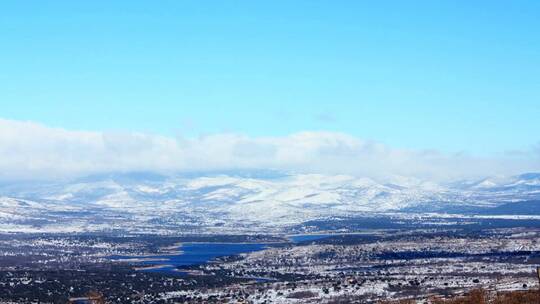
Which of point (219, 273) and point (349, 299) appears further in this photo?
→ point (219, 273)

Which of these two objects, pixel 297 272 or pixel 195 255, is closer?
pixel 297 272

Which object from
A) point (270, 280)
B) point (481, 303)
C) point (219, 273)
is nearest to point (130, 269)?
point (219, 273)

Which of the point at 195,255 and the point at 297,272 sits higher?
the point at 195,255

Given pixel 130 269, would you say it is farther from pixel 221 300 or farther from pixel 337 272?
pixel 221 300

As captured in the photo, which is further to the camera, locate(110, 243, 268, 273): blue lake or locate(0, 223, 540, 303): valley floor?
locate(110, 243, 268, 273): blue lake

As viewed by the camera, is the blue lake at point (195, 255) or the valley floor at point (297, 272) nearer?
the valley floor at point (297, 272)

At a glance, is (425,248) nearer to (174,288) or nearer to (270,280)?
(270,280)

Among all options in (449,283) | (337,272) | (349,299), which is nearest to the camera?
(349,299)

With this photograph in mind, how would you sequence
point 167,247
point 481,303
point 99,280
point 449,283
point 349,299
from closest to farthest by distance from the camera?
1. point 481,303
2. point 349,299
3. point 449,283
4. point 99,280
5. point 167,247

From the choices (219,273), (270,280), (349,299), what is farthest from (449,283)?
(219,273)
